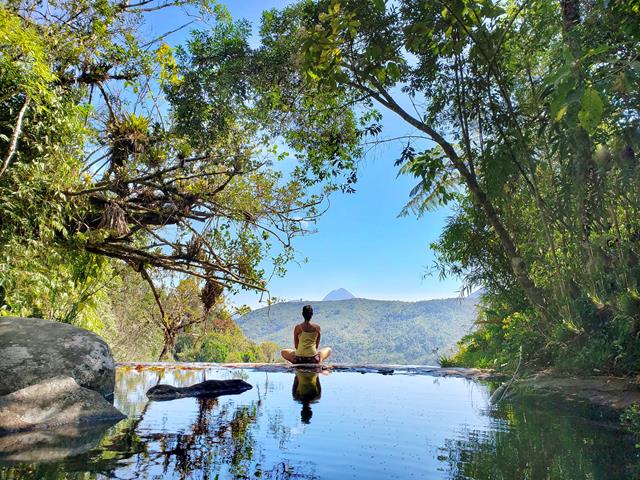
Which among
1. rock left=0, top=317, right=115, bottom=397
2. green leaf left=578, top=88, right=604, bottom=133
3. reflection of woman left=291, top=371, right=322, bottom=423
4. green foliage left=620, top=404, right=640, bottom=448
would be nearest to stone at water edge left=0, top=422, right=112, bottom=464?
rock left=0, top=317, right=115, bottom=397

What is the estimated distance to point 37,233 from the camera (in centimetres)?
781

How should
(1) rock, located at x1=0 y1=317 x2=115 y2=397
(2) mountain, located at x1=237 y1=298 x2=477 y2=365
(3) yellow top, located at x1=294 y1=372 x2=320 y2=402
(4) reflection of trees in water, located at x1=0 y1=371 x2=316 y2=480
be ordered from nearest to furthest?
(4) reflection of trees in water, located at x1=0 y1=371 x2=316 y2=480
(1) rock, located at x1=0 y1=317 x2=115 y2=397
(3) yellow top, located at x1=294 y1=372 x2=320 y2=402
(2) mountain, located at x1=237 y1=298 x2=477 y2=365

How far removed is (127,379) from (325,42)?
804cm

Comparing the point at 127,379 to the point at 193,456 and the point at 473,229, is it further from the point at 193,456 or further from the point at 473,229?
the point at 473,229

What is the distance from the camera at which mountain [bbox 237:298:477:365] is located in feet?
411

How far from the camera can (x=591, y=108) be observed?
206 centimetres

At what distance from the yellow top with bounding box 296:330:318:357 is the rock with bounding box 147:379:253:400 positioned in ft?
10.8

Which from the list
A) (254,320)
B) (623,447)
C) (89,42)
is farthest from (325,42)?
(254,320)

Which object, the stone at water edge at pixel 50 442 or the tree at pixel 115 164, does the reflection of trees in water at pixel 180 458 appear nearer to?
the stone at water edge at pixel 50 442

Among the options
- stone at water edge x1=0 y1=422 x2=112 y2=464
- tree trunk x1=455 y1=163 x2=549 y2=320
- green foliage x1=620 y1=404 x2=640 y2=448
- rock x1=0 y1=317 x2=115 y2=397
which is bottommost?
stone at water edge x1=0 y1=422 x2=112 y2=464

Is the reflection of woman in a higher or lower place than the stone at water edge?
higher

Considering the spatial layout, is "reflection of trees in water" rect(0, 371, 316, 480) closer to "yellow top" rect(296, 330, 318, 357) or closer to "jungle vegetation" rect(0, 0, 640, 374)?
"jungle vegetation" rect(0, 0, 640, 374)

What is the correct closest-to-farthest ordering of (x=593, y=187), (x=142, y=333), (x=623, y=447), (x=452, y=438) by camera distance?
1. (x=623, y=447)
2. (x=452, y=438)
3. (x=593, y=187)
4. (x=142, y=333)

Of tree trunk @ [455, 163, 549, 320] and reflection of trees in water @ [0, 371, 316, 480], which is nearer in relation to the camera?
reflection of trees in water @ [0, 371, 316, 480]
